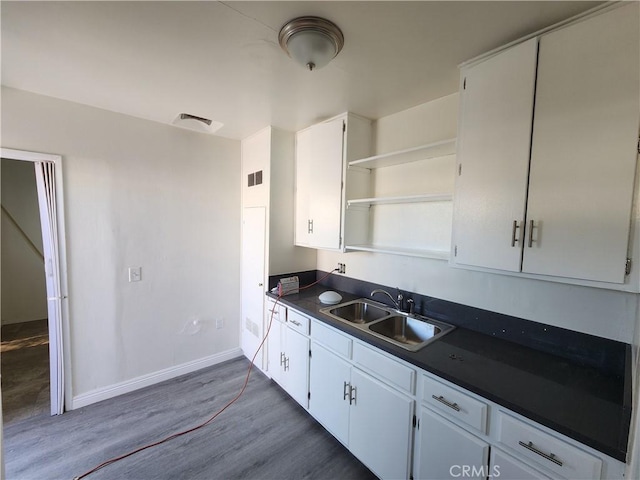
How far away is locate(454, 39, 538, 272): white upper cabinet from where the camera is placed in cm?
127

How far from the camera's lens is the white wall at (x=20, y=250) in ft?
12.3

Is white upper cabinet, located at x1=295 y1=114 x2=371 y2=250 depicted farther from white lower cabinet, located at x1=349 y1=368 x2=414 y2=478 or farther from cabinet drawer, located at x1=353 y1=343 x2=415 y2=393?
white lower cabinet, located at x1=349 y1=368 x2=414 y2=478

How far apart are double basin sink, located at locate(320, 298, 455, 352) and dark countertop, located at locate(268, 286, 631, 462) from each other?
130mm

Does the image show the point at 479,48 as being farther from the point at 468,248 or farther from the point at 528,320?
the point at 528,320

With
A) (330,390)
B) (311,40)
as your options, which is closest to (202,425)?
(330,390)

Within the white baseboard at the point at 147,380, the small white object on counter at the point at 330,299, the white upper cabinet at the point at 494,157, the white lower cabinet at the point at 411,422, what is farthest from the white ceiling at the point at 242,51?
the white baseboard at the point at 147,380

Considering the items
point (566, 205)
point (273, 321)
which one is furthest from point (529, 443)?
point (273, 321)

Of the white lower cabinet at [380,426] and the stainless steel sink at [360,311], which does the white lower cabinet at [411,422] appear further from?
the stainless steel sink at [360,311]

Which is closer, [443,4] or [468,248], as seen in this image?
[443,4]

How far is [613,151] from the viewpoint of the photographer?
104 cm

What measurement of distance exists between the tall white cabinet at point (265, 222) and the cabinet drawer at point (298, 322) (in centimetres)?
50

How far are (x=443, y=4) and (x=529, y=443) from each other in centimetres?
178

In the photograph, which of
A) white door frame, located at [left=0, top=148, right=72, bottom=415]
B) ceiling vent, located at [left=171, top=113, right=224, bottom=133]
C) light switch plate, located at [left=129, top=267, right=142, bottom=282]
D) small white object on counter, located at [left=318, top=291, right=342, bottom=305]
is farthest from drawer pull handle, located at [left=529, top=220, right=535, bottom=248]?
white door frame, located at [left=0, top=148, right=72, bottom=415]

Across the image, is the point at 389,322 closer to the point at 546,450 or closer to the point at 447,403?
the point at 447,403
